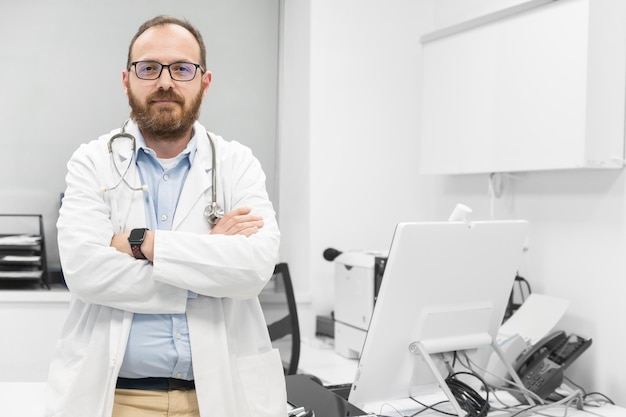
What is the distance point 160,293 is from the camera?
143 centimetres

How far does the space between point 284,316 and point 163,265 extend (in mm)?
1451

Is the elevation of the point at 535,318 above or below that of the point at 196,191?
below

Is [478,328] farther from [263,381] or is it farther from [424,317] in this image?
[263,381]

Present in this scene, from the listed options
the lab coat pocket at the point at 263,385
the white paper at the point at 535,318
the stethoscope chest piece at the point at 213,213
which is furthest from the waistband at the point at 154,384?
the white paper at the point at 535,318

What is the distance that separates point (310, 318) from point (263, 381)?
1.85 metres

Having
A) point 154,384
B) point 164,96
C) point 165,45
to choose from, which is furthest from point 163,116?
point 154,384

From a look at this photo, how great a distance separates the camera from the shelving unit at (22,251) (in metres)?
3.09

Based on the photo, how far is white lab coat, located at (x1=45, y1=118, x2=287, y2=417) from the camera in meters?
1.39

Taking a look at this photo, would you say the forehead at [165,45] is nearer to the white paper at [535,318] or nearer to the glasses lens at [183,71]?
the glasses lens at [183,71]

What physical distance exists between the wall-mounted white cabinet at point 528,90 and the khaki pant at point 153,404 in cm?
168

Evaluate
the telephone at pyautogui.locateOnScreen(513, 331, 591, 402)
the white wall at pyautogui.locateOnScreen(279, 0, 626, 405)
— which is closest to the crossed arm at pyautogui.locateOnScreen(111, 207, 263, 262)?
the telephone at pyautogui.locateOnScreen(513, 331, 591, 402)

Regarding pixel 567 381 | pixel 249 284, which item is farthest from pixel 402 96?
pixel 249 284

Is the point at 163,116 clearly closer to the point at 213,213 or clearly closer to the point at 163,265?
the point at 213,213

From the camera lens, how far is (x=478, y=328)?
1834 mm
